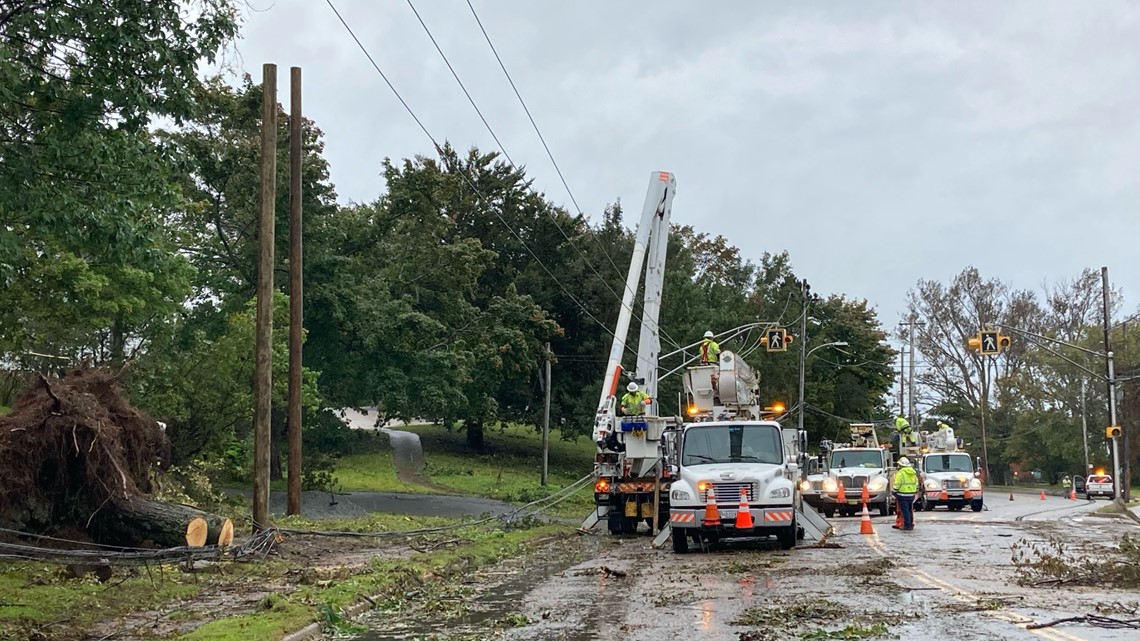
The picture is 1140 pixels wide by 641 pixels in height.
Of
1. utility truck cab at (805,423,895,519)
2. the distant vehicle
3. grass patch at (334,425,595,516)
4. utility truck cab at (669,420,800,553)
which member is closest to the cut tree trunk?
utility truck cab at (669,420,800,553)

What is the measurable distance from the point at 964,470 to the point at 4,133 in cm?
Result: 3245

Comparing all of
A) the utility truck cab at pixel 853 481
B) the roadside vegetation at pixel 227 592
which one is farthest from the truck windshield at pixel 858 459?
the roadside vegetation at pixel 227 592

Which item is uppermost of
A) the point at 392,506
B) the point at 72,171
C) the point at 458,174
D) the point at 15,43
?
the point at 458,174

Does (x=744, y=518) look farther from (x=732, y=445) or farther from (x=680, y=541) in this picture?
(x=732, y=445)

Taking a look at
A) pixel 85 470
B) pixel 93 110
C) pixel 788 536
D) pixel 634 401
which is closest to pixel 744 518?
pixel 788 536

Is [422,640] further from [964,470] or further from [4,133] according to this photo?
A: [964,470]

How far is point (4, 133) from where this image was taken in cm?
1185

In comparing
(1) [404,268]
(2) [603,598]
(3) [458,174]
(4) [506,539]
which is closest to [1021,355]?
(3) [458,174]

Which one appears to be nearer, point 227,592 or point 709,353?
point 227,592

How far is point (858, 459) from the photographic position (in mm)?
34031

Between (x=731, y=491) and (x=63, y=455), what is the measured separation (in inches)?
422

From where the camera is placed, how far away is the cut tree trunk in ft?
49.1

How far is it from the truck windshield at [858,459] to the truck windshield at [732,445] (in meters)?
14.3

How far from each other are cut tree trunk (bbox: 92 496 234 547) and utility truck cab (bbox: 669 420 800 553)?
8.31 metres
